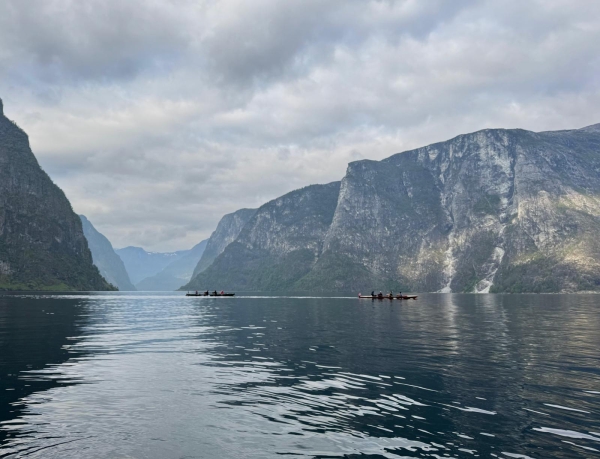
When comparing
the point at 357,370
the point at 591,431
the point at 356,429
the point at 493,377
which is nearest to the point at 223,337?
the point at 357,370

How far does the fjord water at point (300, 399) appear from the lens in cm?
2044

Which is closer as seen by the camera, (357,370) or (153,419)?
(153,419)

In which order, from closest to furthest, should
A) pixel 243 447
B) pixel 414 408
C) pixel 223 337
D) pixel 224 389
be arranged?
pixel 243 447 < pixel 414 408 < pixel 224 389 < pixel 223 337

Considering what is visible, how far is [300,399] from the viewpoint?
2888cm

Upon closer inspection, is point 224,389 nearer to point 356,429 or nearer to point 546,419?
point 356,429

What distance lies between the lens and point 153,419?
80.3 ft

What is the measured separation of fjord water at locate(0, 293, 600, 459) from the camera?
2044 centimetres

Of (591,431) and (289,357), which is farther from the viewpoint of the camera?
(289,357)

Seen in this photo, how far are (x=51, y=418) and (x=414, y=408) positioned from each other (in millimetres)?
20425

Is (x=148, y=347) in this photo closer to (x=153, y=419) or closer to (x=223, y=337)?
(x=223, y=337)

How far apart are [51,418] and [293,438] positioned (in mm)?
13506

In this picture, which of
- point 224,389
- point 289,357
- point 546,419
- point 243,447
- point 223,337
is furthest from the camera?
point 223,337

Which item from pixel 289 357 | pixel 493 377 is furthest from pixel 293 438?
pixel 289 357

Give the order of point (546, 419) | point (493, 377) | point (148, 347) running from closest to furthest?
point (546, 419) < point (493, 377) < point (148, 347)
